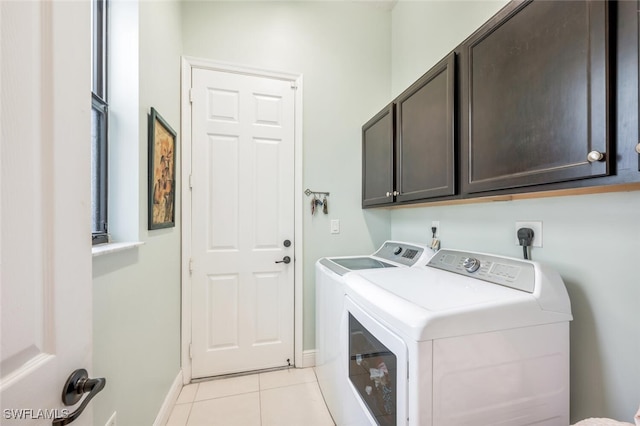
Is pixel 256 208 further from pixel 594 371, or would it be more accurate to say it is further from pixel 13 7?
pixel 594 371

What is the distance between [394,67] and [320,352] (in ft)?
8.34

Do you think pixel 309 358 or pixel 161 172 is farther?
pixel 309 358

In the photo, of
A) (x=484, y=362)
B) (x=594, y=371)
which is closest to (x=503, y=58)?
(x=484, y=362)

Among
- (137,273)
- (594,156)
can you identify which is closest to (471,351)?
(594,156)

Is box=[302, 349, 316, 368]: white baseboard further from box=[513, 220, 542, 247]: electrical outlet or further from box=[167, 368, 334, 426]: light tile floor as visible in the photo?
box=[513, 220, 542, 247]: electrical outlet

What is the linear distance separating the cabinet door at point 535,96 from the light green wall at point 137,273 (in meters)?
1.57

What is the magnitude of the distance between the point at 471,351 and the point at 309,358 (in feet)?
5.59

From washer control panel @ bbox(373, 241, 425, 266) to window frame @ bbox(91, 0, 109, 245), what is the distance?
1712 millimetres

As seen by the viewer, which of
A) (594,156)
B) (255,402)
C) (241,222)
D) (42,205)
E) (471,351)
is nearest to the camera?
(42,205)

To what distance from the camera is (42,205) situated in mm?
473

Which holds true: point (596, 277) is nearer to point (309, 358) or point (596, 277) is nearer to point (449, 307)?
point (449, 307)

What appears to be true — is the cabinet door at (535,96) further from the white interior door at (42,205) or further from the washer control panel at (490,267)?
the white interior door at (42,205)

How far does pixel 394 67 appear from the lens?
2404 mm

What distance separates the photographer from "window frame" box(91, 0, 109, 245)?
3.89 ft
